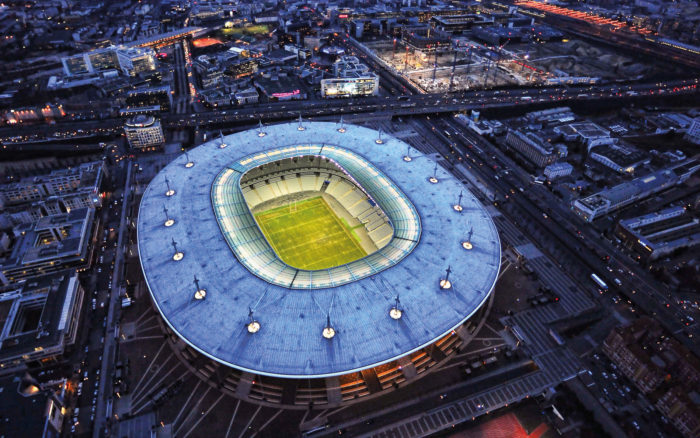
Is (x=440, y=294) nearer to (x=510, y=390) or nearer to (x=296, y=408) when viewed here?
(x=510, y=390)

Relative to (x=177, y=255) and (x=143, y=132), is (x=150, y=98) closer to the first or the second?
(x=143, y=132)

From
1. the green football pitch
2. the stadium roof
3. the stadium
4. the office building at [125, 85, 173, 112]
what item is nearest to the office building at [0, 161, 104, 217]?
the stadium

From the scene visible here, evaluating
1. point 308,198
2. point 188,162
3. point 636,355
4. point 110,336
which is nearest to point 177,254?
point 110,336

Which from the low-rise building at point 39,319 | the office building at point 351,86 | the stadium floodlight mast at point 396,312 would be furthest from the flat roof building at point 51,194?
the office building at point 351,86

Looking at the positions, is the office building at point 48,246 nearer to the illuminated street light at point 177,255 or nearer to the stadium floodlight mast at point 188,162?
the stadium floodlight mast at point 188,162

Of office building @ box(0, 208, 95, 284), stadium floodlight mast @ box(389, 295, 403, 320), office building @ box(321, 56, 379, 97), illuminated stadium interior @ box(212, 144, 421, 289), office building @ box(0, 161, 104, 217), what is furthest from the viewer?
office building @ box(321, 56, 379, 97)

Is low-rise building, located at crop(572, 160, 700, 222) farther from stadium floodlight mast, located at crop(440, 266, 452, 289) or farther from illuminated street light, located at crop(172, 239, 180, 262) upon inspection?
illuminated street light, located at crop(172, 239, 180, 262)

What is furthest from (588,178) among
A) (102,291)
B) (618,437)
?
(102,291)

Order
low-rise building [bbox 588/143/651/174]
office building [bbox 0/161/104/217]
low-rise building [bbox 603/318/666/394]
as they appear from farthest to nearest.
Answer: low-rise building [bbox 588/143/651/174] < office building [bbox 0/161/104/217] < low-rise building [bbox 603/318/666/394]
